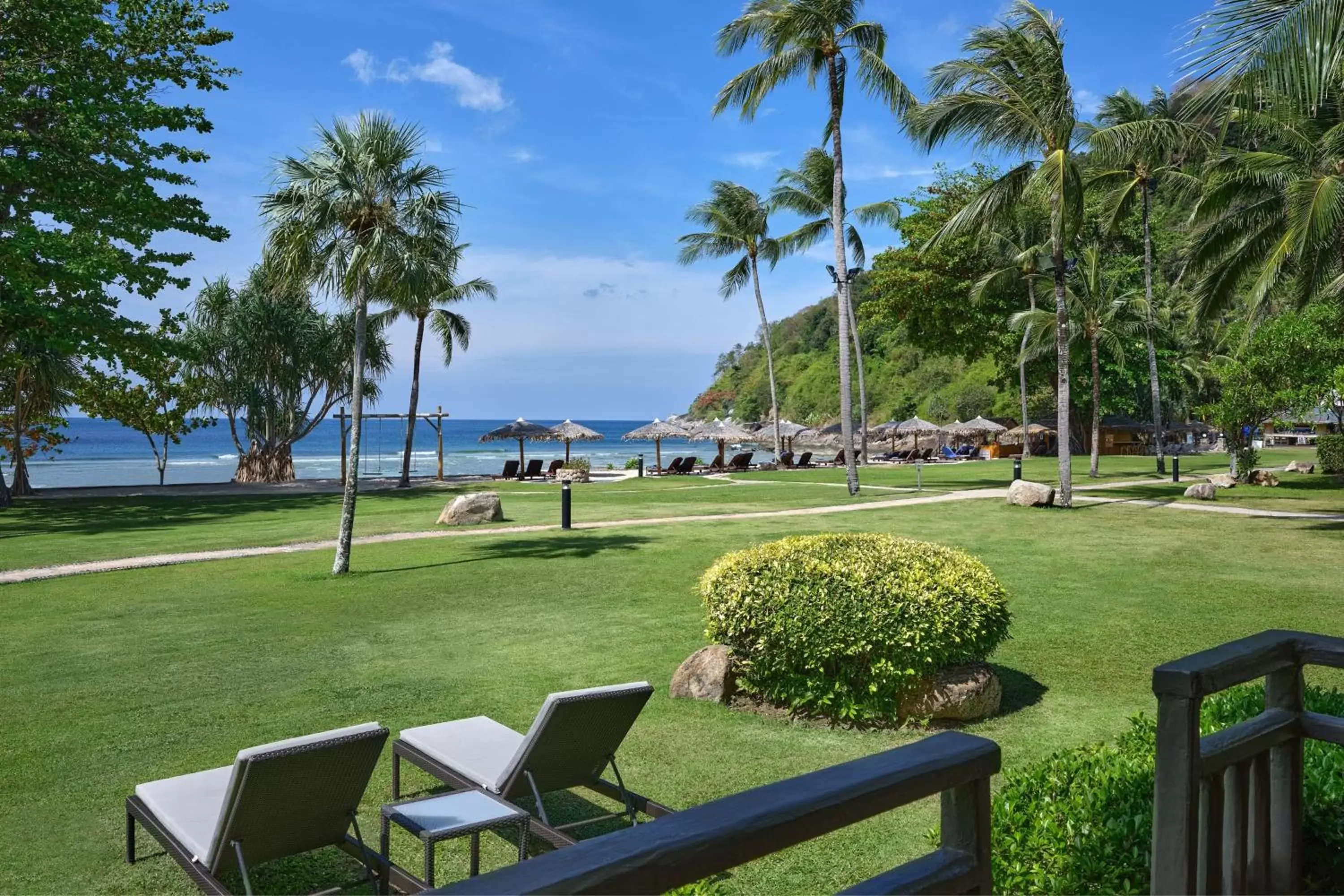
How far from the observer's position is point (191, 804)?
4.21 m

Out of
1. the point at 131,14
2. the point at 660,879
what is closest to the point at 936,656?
the point at 660,879

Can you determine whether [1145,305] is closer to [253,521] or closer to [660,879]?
[253,521]

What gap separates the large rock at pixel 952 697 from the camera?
614cm

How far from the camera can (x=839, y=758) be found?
18.5 feet

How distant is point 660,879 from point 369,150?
41.7 ft

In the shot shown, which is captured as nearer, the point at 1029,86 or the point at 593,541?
the point at 593,541

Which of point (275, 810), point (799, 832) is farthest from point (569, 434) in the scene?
point (799, 832)

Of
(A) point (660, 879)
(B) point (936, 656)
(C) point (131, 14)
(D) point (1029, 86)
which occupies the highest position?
(C) point (131, 14)

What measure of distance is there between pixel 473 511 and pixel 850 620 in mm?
14190

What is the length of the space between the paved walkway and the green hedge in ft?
44.4

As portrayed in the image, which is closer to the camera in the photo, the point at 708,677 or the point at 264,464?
the point at 708,677

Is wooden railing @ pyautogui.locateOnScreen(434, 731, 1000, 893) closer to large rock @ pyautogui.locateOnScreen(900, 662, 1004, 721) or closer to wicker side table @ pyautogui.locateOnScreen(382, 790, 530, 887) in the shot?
wicker side table @ pyautogui.locateOnScreen(382, 790, 530, 887)

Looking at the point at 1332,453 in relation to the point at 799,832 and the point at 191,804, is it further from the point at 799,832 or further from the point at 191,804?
the point at 799,832

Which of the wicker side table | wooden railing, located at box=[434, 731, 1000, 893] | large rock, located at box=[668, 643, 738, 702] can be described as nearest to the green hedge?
wooden railing, located at box=[434, 731, 1000, 893]
